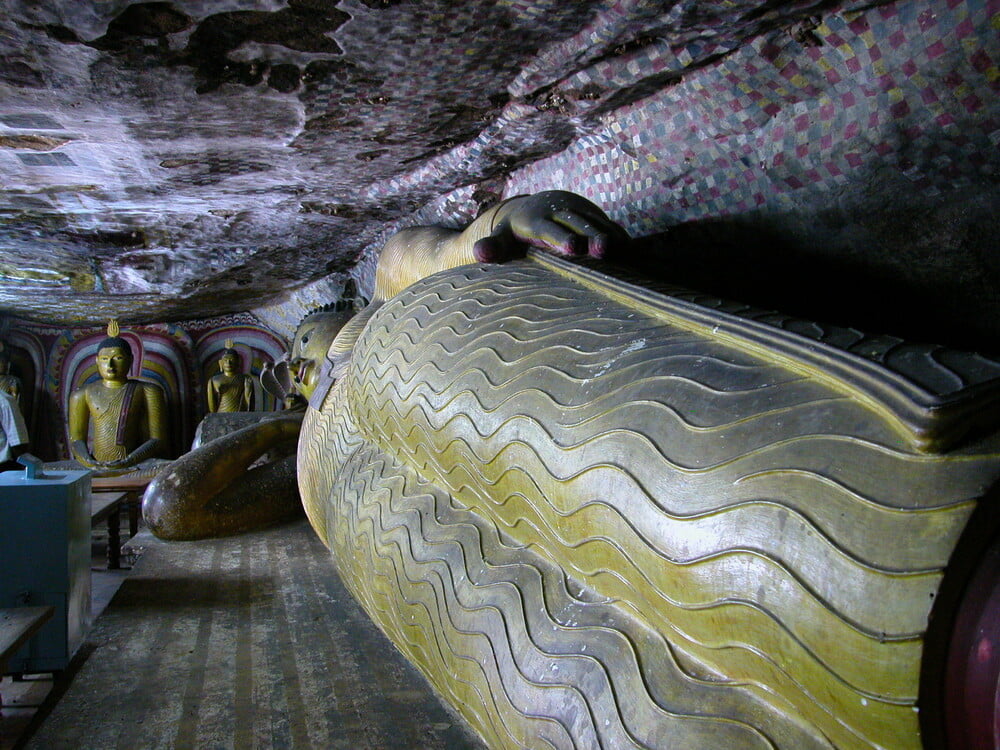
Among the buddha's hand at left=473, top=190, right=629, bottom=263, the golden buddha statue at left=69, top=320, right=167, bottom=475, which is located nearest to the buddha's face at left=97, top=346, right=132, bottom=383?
the golden buddha statue at left=69, top=320, right=167, bottom=475

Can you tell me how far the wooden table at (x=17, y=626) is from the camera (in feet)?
6.14

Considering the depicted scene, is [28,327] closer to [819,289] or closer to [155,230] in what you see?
[155,230]

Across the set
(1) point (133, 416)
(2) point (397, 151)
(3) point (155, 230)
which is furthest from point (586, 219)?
(1) point (133, 416)

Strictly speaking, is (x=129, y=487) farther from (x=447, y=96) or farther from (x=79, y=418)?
(x=79, y=418)

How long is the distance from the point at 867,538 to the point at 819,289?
1226mm

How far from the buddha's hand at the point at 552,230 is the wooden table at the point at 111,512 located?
8.30 feet

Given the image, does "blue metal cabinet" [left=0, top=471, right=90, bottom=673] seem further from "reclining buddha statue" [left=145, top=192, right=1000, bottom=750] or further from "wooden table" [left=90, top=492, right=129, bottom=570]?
"wooden table" [left=90, top=492, right=129, bottom=570]

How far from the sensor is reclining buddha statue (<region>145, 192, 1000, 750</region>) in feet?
2.55

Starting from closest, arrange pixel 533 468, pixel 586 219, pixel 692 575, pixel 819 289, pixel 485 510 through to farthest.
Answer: pixel 692 575 < pixel 533 468 < pixel 485 510 < pixel 819 289 < pixel 586 219

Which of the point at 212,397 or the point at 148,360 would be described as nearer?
the point at 212,397

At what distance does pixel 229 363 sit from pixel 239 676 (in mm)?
7383

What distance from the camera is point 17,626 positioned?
2.02m

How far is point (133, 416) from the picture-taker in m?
8.34

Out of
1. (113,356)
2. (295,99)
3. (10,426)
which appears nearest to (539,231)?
(295,99)
